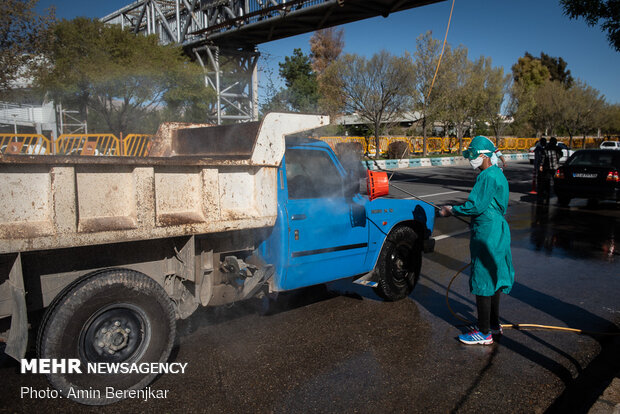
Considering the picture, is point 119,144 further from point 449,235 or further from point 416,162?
point 416,162

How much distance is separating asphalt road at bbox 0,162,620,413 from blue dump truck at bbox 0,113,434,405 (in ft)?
1.42

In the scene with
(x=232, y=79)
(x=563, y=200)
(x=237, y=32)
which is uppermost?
(x=237, y=32)

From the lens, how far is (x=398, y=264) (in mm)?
5184

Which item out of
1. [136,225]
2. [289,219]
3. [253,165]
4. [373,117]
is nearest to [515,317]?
[289,219]

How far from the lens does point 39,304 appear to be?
10.0 ft

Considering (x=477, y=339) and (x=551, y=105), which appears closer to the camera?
(x=477, y=339)

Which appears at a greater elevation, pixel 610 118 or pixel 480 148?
pixel 610 118

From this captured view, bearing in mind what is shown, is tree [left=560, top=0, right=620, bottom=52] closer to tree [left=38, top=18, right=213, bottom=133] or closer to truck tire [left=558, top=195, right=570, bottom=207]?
truck tire [left=558, top=195, right=570, bottom=207]

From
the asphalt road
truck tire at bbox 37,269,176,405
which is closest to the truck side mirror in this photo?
the asphalt road

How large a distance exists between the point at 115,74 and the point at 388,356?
20.3 m

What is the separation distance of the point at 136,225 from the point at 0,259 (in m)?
0.78

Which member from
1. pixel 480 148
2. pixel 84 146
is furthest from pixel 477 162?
pixel 84 146

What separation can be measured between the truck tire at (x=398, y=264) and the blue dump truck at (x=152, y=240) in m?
0.34

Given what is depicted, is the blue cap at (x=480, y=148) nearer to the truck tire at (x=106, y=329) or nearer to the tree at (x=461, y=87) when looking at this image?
the truck tire at (x=106, y=329)
